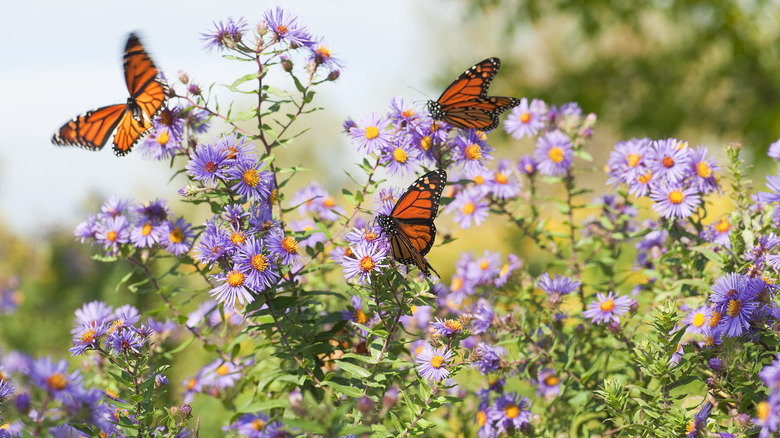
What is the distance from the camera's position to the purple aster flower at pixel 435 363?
2039 mm

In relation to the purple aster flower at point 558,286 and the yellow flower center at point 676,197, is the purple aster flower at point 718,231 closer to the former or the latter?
the yellow flower center at point 676,197

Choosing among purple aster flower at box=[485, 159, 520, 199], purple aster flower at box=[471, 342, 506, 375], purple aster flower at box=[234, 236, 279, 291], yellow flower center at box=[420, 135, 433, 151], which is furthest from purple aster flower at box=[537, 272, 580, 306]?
purple aster flower at box=[234, 236, 279, 291]

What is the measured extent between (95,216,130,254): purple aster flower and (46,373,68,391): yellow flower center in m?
0.92

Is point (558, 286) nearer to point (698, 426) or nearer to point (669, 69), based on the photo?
point (698, 426)

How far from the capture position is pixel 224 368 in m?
2.89

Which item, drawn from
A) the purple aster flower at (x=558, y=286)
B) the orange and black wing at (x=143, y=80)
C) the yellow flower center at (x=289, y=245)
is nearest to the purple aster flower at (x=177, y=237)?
the orange and black wing at (x=143, y=80)

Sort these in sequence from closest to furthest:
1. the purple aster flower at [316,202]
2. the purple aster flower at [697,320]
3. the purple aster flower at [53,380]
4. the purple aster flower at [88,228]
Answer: the purple aster flower at [53,380]
the purple aster flower at [697,320]
the purple aster flower at [88,228]
the purple aster flower at [316,202]

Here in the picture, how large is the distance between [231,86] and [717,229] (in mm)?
2179

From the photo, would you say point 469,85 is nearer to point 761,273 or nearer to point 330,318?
point 330,318

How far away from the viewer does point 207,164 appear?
212 cm

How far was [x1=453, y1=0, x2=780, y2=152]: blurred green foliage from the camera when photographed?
26.0 ft

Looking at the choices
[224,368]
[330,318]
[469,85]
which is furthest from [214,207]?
[469,85]

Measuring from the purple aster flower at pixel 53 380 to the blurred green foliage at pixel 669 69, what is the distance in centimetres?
734

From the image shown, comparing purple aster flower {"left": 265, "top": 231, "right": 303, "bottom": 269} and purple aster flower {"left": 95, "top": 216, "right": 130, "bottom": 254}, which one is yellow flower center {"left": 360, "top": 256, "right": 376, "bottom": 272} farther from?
purple aster flower {"left": 95, "top": 216, "right": 130, "bottom": 254}
